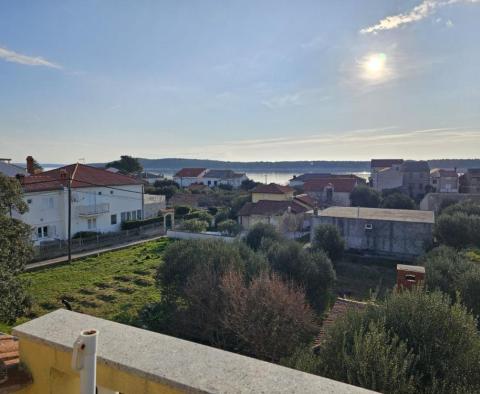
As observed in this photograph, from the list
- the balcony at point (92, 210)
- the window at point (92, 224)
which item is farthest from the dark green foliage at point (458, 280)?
the window at point (92, 224)

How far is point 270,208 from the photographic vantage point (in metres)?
39.8

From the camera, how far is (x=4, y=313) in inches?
428

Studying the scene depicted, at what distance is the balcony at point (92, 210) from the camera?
Result: 32938 millimetres

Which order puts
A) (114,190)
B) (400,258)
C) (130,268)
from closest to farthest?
1. (130,268)
2. (400,258)
3. (114,190)

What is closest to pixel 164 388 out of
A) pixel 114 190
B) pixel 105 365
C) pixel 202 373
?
pixel 202 373

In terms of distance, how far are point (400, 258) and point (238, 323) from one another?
2219 centimetres

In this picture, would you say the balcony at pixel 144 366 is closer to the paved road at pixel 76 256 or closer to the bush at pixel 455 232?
the paved road at pixel 76 256

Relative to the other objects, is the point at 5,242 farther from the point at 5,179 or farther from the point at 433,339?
the point at 433,339

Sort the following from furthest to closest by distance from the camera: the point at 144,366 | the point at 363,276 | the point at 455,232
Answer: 1. the point at 455,232
2. the point at 363,276
3. the point at 144,366

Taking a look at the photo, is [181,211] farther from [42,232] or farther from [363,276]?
[363,276]

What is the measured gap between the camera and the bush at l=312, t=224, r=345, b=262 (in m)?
28.0

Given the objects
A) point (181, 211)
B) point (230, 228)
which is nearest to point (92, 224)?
point (230, 228)

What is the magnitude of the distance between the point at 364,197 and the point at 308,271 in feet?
133

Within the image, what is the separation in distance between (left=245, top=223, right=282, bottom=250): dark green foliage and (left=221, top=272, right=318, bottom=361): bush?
1443 cm
